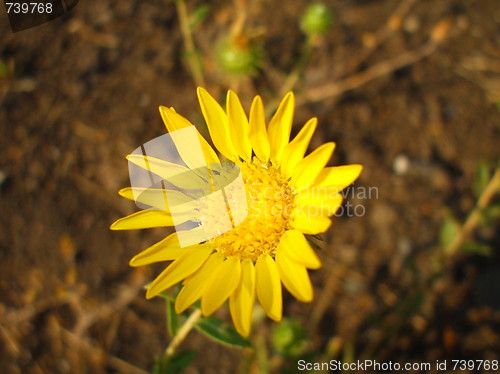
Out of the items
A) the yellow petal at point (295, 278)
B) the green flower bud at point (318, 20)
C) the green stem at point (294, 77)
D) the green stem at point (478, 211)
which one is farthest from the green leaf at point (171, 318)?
the green flower bud at point (318, 20)

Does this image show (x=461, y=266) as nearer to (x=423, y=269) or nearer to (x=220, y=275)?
(x=423, y=269)

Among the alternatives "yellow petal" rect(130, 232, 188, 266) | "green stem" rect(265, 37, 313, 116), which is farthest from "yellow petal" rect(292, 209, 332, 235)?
"green stem" rect(265, 37, 313, 116)

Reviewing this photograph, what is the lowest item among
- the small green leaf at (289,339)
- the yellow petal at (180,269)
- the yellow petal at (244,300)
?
the small green leaf at (289,339)

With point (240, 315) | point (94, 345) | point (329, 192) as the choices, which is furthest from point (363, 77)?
point (94, 345)

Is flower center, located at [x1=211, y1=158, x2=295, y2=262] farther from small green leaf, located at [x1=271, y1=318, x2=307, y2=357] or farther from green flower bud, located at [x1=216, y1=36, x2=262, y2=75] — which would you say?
green flower bud, located at [x1=216, y1=36, x2=262, y2=75]

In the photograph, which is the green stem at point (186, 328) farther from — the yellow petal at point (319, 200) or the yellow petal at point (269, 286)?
the yellow petal at point (319, 200)

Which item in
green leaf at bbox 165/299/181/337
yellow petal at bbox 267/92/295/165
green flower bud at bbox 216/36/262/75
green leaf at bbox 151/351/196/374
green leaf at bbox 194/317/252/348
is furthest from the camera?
green flower bud at bbox 216/36/262/75

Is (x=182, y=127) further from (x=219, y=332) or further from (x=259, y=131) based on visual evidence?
(x=219, y=332)
